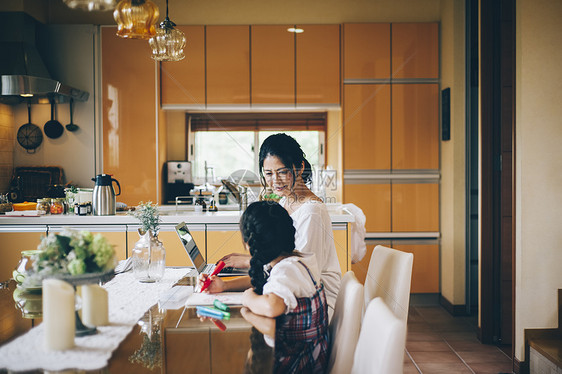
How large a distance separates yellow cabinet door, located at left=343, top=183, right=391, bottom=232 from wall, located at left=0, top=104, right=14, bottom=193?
3.11m

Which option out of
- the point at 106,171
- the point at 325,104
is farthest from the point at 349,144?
the point at 106,171

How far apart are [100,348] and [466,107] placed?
3.47 meters

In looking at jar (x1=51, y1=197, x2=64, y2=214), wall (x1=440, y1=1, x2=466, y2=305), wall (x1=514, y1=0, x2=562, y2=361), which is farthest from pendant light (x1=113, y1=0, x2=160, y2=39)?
wall (x1=440, y1=1, x2=466, y2=305)

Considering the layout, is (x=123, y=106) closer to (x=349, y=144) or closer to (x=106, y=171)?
(x=106, y=171)

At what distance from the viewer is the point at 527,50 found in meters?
2.51

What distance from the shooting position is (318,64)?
13.9 ft

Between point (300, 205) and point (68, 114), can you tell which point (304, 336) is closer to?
point (300, 205)

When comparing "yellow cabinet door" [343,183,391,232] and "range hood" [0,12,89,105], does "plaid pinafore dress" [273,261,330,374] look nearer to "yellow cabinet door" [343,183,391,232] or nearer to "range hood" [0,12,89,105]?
"yellow cabinet door" [343,183,391,232]

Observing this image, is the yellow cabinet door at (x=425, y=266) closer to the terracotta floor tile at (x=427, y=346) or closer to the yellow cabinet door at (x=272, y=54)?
the terracotta floor tile at (x=427, y=346)

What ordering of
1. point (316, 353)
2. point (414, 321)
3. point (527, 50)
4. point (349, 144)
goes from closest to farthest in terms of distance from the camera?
1. point (316, 353)
2. point (527, 50)
3. point (414, 321)
4. point (349, 144)

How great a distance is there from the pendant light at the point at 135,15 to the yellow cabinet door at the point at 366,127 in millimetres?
2410

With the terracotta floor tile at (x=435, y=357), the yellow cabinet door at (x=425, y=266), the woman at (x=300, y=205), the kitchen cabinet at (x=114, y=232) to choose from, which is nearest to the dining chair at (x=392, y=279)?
the woman at (x=300, y=205)

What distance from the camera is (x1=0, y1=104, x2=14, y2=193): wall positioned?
4.25 metres

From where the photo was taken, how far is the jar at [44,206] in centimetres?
338
